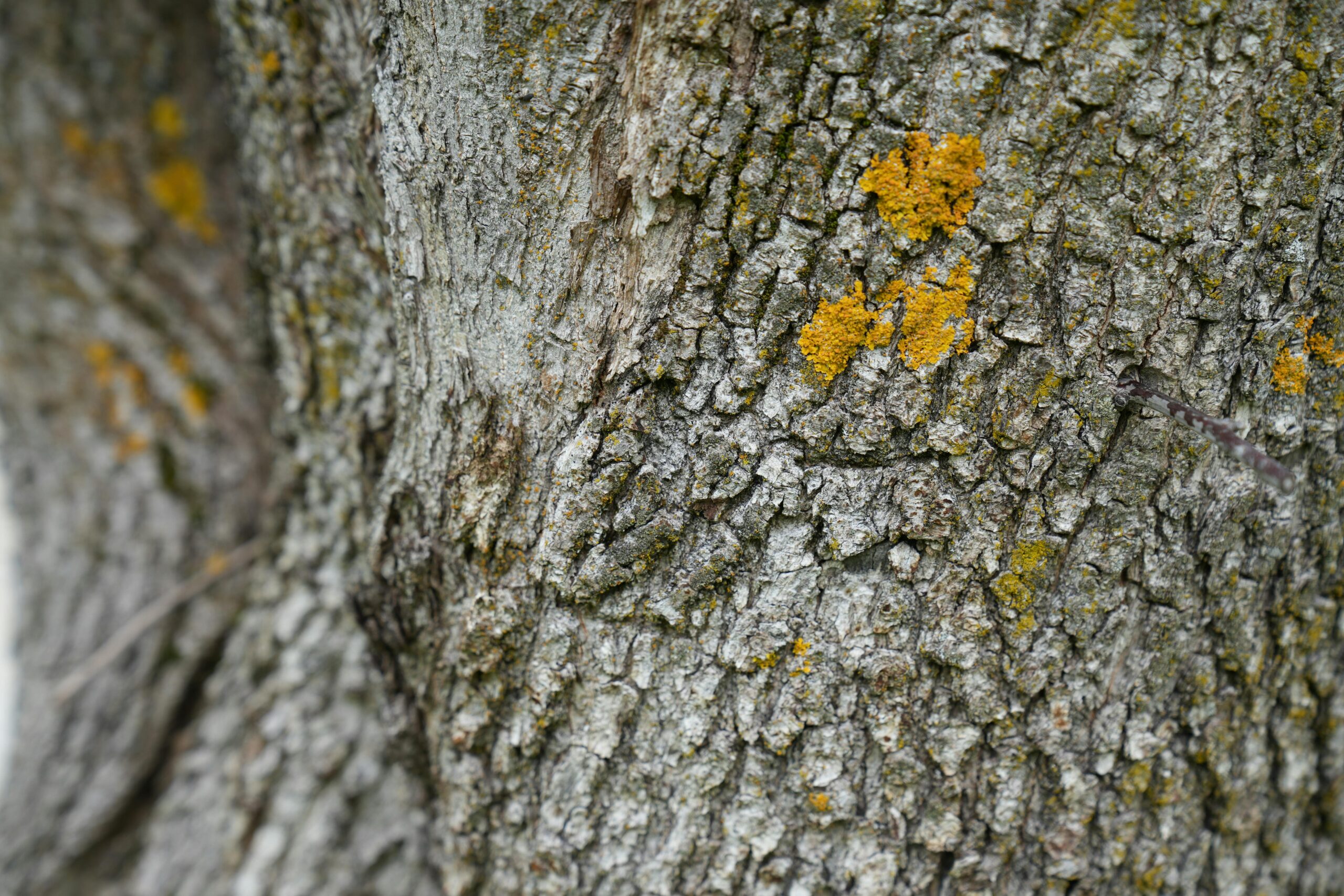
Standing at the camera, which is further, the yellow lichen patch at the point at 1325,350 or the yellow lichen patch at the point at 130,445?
the yellow lichen patch at the point at 130,445

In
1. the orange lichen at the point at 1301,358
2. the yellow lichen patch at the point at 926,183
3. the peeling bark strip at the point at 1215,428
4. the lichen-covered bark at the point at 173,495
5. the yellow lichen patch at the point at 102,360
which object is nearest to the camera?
the peeling bark strip at the point at 1215,428

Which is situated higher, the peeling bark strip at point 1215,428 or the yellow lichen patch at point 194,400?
the yellow lichen patch at point 194,400

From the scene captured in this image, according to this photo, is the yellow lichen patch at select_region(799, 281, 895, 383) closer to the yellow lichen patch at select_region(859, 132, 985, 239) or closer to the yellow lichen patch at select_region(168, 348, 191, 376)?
the yellow lichen patch at select_region(859, 132, 985, 239)

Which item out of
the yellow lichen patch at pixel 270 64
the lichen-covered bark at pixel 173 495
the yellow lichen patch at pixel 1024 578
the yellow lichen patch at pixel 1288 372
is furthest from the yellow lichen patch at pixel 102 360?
the yellow lichen patch at pixel 1288 372

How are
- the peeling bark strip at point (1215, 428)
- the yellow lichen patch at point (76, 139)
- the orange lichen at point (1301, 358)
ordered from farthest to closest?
1. the yellow lichen patch at point (76, 139)
2. the orange lichen at point (1301, 358)
3. the peeling bark strip at point (1215, 428)

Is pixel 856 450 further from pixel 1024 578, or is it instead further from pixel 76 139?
pixel 76 139

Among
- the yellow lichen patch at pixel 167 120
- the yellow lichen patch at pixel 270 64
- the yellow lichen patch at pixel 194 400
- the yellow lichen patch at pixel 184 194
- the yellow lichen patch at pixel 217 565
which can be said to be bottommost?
the yellow lichen patch at pixel 217 565

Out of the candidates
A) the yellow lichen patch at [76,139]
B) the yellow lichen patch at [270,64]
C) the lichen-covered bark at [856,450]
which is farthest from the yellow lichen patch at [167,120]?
the lichen-covered bark at [856,450]

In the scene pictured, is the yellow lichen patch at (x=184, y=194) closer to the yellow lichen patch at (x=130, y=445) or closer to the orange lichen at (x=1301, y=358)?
the yellow lichen patch at (x=130, y=445)

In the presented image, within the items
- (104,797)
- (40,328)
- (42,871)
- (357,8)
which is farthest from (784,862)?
(40,328)
